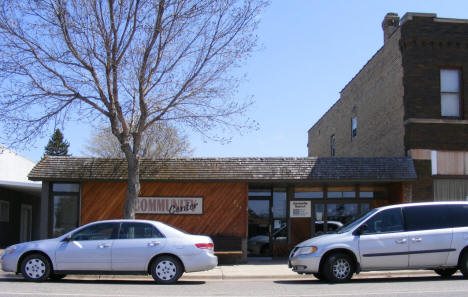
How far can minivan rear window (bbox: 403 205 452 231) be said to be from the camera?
40.3 feet

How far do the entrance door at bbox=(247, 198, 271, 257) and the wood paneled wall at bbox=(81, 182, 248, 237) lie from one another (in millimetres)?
1531

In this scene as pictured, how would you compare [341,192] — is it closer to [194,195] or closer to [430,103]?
[430,103]

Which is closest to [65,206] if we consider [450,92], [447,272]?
[447,272]

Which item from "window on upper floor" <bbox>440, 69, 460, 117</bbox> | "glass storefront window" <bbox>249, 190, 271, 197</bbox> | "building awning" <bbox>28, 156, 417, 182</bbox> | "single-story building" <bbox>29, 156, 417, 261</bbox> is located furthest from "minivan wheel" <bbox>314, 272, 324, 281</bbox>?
"window on upper floor" <bbox>440, 69, 460, 117</bbox>

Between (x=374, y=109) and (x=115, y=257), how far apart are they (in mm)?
13979

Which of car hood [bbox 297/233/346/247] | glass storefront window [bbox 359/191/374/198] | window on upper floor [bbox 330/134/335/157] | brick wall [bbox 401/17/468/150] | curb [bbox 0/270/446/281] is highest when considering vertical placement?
brick wall [bbox 401/17/468/150]

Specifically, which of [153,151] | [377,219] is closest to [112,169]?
[377,219]

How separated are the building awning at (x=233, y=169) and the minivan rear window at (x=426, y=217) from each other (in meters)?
4.75

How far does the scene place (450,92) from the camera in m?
18.9

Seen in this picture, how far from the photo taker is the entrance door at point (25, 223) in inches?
1077

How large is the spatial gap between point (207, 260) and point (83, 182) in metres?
6.90

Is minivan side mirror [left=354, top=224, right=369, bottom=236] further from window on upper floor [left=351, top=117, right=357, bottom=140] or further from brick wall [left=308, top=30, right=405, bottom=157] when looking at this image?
window on upper floor [left=351, top=117, right=357, bottom=140]

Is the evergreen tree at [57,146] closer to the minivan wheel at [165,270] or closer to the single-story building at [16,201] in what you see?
the single-story building at [16,201]

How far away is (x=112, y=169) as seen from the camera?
1747 cm
